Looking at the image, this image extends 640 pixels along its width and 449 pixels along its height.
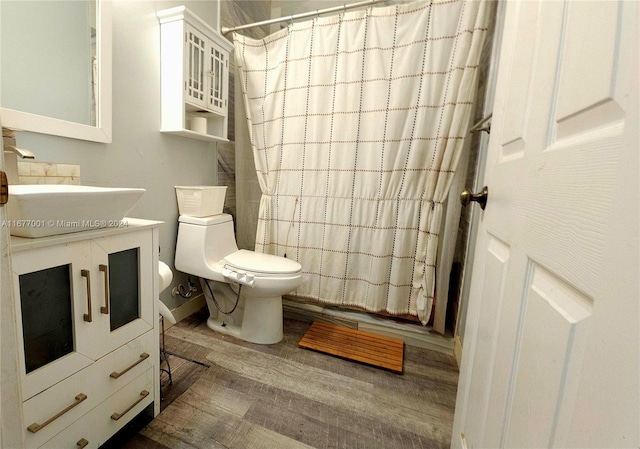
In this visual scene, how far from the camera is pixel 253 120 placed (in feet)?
6.59

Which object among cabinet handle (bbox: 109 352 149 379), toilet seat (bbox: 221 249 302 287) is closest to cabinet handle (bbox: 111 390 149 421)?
cabinet handle (bbox: 109 352 149 379)

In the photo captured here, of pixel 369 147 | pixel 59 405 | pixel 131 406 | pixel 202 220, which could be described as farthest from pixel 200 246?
pixel 369 147

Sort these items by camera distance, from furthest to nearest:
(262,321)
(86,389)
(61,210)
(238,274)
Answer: (262,321), (238,274), (86,389), (61,210)

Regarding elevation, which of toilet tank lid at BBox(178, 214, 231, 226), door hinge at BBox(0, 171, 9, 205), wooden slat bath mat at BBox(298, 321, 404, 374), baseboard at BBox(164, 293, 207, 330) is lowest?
wooden slat bath mat at BBox(298, 321, 404, 374)

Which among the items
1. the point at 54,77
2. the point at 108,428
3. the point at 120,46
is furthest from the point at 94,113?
the point at 108,428

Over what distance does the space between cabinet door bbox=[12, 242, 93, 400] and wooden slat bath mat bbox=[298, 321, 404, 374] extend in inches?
44.3

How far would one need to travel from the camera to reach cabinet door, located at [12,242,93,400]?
703mm

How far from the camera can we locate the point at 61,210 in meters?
0.74

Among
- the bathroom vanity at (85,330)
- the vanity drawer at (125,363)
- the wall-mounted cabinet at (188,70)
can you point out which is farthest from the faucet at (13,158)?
the wall-mounted cabinet at (188,70)

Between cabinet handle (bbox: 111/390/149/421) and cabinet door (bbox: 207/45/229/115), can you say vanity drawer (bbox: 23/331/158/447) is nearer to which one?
cabinet handle (bbox: 111/390/149/421)

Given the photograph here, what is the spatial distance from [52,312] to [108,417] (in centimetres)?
43

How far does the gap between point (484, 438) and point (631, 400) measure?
477 mm

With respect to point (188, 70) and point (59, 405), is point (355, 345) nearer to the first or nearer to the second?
point (59, 405)

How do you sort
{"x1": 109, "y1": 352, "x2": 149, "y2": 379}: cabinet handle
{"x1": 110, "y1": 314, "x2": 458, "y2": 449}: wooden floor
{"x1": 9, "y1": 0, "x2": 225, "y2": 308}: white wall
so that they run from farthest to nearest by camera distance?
{"x1": 9, "y1": 0, "x2": 225, "y2": 308}: white wall, {"x1": 110, "y1": 314, "x2": 458, "y2": 449}: wooden floor, {"x1": 109, "y1": 352, "x2": 149, "y2": 379}: cabinet handle
